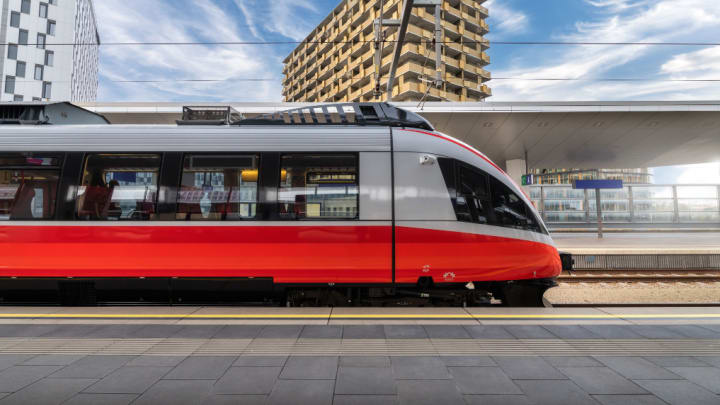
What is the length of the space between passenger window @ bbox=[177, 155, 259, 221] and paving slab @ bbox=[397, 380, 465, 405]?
3197mm

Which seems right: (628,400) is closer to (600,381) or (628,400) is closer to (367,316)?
(600,381)

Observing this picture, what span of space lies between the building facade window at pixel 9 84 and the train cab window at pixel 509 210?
192 ft

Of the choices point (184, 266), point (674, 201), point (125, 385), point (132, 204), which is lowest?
point (125, 385)

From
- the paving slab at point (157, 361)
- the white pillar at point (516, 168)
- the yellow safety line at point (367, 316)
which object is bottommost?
the paving slab at point (157, 361)

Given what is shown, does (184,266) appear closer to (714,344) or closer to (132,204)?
(132,204)

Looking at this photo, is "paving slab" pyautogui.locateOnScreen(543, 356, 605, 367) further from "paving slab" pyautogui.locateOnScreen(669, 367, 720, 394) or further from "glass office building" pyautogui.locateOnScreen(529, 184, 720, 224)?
"glass office building" pyautogui.locateOnScreen(529, 184, 720, 224)

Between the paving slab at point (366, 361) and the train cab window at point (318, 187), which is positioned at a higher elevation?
the train cab window at point (318, 187)

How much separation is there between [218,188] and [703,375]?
557cm

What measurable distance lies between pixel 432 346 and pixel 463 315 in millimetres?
1158

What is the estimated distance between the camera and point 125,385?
280 cm

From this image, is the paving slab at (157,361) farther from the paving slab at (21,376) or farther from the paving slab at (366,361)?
the paving slab at (366,361)

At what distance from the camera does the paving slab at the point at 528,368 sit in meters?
2.96

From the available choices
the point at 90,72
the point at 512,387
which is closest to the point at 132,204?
the point at 512,387

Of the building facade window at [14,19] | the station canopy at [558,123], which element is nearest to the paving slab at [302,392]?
the station canopy at [558,123]
